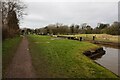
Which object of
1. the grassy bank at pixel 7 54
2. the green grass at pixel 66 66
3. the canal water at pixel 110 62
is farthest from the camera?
the canal water at pixel 110 62

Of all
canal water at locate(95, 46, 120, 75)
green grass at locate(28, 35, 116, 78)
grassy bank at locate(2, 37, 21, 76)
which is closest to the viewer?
green grass at locate(28, 35, 116, 78)

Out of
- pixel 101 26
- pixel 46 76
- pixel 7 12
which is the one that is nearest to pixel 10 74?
pixel 46 76

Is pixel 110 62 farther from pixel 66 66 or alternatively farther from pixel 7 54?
pixel 7 54

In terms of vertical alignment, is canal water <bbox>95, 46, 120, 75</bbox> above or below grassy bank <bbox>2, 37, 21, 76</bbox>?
below

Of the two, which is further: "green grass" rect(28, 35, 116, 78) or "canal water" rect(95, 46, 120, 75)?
"canal water" rect(95, 46, 120, 75)

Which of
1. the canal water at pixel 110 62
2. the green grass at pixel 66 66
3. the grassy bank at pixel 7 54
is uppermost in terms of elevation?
the grassy bank at pixel 7 54

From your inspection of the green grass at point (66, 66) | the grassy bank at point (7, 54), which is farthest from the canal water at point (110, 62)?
the grassy bank at point (7, 54)

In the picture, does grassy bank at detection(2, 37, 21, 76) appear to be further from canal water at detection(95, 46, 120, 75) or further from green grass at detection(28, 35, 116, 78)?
canal water at detection(95, 46, 120, 75)

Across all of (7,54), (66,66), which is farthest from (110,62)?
(7,54)

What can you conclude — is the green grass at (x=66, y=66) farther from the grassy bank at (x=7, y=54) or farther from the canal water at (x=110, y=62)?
the grassy bank at (x=7, y=54)

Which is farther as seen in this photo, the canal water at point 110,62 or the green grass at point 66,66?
the canal water at point 110,62

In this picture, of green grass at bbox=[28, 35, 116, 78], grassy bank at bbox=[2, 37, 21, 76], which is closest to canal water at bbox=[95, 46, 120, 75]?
green grass at bbox=[28, 35, 116, 78]

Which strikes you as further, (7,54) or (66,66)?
(7,54)

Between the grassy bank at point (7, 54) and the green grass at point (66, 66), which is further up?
the grassy bank at point (7, 54)
